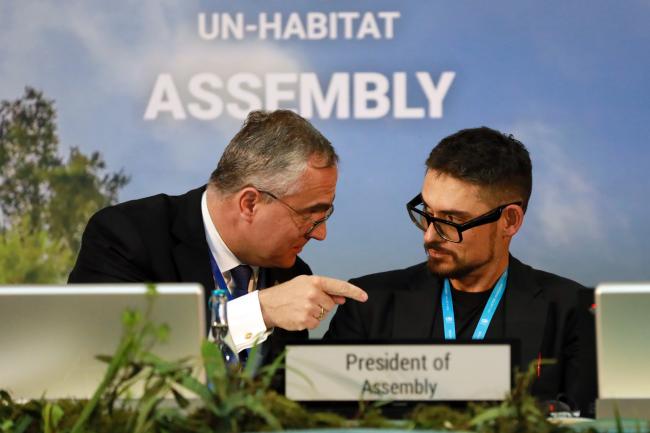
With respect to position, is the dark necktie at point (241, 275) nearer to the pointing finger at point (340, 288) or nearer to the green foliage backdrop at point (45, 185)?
the pointing finger at point (340, 288)

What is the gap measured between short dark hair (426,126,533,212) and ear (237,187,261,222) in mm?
550

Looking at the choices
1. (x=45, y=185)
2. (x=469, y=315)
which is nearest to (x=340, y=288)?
(x=469, y=315)

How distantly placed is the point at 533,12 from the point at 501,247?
181cm

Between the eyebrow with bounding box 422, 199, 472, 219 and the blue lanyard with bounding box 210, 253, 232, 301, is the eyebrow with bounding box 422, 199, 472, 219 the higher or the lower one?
the higher one

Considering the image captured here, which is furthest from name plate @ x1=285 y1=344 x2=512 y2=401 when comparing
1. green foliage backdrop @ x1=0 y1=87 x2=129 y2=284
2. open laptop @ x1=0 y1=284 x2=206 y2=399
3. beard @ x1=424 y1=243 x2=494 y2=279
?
green foliage backdrop @ x1=0 y1=87 x2=129 y2=284

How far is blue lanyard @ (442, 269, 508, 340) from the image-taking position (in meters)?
2.88

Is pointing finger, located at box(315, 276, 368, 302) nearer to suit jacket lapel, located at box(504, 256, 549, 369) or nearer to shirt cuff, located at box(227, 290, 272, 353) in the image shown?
shirt cuff, located at box(227, 290, 272, 353)

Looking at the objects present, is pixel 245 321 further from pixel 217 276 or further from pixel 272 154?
pixel 272 154

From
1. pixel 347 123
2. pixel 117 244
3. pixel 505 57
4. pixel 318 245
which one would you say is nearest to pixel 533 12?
pixel 505 57

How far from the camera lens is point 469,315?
9.81 ft

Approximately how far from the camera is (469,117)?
14.9 feet

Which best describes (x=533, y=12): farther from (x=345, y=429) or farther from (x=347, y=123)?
(x=345, y=429)

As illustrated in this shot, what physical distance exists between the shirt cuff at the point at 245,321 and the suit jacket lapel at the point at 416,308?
0.38 metres

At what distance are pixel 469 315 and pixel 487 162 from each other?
0.45 metres
